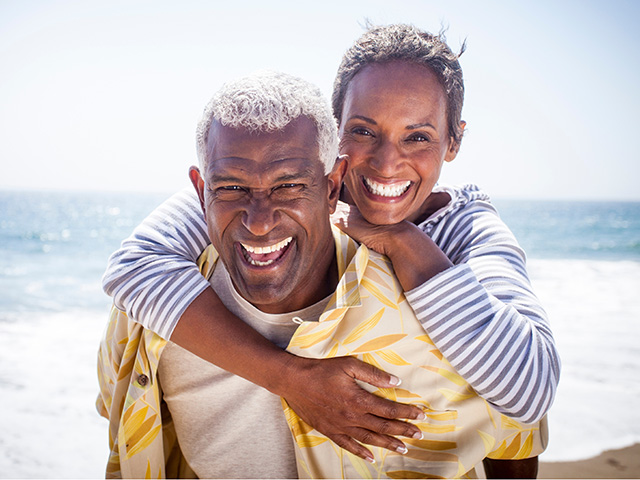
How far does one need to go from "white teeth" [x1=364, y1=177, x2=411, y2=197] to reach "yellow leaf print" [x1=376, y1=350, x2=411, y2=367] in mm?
821

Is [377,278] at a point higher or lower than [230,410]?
higher

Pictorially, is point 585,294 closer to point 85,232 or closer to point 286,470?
point 286,470

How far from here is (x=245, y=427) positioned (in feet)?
7.55

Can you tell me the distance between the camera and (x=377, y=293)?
78.1 inches

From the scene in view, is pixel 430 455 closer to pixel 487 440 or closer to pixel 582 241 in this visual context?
pixel 487 440

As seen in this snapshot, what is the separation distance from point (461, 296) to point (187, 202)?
4.31 ft

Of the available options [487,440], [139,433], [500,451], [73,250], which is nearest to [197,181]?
[139,433]

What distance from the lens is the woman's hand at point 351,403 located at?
198 centimetres

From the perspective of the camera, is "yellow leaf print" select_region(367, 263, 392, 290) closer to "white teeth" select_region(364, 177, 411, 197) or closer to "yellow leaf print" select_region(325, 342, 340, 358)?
"yellow leaf print" select_region(325, 342, 340, 358)

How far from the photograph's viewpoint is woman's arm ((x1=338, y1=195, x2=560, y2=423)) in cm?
183

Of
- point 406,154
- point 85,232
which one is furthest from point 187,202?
point 85,232

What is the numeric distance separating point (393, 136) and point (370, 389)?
1161mm

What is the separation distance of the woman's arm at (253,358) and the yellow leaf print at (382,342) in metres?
0.08

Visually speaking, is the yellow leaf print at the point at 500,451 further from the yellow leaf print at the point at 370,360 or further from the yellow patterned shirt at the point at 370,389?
the yellow leaf print at the point at 370,360
